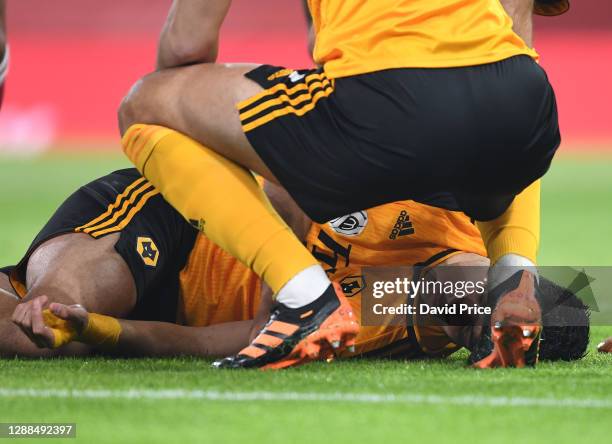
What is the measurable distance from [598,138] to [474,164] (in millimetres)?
12076

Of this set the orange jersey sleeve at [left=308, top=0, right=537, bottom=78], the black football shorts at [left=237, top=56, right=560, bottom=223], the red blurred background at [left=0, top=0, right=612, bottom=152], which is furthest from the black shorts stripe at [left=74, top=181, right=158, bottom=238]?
the red blurred background at [left=0, top=0, right=612, bottom=152]

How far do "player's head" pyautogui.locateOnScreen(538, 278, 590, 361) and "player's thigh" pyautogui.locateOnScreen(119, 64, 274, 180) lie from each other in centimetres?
76

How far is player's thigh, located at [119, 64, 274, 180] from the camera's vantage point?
2.70 m

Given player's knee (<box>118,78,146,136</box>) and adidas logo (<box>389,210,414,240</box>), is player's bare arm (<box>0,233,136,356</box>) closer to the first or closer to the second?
player's knee (<box>118,78,146,136</box>)

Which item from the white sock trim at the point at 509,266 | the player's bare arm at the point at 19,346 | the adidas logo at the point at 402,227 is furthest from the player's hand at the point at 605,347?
the player's bare arm at the point at 19,346

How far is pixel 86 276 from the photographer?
2973 millimetres

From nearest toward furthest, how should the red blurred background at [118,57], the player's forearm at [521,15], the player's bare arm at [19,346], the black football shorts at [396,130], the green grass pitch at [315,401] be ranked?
the green grass pitch at [315,401], the black football shorts at [396,130], the player's bare arm at [19,346], the player's forearm at [521,15], the red blurred background at [118,57]

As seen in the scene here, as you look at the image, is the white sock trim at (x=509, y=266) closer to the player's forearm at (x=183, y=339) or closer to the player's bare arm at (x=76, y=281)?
the player's forearm at (x=183, y=339)

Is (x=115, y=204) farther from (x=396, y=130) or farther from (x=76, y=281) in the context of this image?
(x=396, y=130)

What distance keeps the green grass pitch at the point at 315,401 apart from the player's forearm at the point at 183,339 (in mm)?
86

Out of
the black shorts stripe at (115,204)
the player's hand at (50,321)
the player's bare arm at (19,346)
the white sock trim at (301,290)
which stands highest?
the black shorts stripe at (115,204)

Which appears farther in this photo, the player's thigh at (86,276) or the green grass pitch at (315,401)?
the player's thigh at (86,276)

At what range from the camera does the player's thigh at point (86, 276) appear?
9.64ft

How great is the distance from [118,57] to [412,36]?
12070 millimetres
